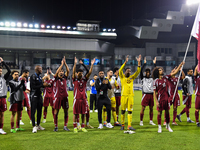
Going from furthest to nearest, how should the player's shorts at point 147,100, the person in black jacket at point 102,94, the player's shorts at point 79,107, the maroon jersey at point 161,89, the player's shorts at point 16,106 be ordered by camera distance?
the player's shorts at point 147,100 → the person in black jacket at point 102,94 → the player's shorts at point 16,106 → the player's shorts at point 79,107 → the maroon jersey at point 161,89

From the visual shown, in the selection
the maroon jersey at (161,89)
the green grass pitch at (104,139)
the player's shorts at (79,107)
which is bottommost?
the green grass pitch at (104,139)

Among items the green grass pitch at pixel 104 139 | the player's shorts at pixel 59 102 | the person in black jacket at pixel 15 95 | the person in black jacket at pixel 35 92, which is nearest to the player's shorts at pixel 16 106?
the person in black jacket at pixel 15 95

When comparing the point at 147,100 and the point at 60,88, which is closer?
the point at 60,88

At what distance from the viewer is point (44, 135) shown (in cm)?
863

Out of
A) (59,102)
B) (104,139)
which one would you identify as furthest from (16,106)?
(104,139)

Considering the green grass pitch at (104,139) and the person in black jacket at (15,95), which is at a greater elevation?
the person in black jacket at (15,95)

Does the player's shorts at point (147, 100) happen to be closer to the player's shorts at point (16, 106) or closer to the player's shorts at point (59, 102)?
the player's shorts at point (59, 102)

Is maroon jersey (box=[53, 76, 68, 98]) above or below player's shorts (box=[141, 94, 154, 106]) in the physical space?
above

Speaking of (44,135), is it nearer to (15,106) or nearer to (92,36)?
(15,106)

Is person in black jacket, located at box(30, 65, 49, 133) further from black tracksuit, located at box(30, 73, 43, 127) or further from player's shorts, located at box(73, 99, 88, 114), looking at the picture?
player's shorts, located at box(73, 99, 88, 114)

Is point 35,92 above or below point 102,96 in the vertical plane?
above

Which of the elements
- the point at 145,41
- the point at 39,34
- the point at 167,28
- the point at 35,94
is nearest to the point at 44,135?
the point at 35,94

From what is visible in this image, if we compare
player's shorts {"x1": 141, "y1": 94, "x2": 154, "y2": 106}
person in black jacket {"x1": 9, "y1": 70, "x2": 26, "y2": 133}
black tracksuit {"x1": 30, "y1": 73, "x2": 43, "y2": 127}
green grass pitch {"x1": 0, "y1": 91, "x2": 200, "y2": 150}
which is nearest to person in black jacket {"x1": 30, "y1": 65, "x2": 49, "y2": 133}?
black tracksuit {"x1": 30, "y1": 73, "x2": 43, "y2": 127}

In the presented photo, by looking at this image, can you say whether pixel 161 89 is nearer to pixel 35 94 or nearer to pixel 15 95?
pixel 35 94
